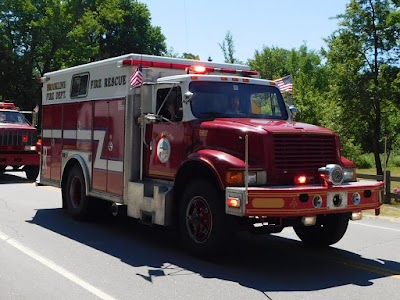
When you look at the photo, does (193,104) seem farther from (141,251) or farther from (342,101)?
(342,101)

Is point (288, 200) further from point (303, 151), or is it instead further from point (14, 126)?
point (14, 126)

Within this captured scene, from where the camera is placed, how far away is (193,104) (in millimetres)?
7523

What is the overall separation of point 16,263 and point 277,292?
130 inches

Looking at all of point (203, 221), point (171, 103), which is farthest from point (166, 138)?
point (203, 221)

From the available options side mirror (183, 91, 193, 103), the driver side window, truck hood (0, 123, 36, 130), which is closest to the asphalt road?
the driver side window

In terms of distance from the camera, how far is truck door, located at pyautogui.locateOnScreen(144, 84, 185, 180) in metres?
7.58

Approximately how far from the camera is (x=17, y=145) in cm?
1752

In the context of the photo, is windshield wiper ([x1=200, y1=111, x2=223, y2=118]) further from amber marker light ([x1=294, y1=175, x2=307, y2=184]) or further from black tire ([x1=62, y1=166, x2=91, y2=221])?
black tire ([x1=62, y1=166, x2=91, y2=221])

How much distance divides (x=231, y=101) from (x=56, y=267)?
3327 mm

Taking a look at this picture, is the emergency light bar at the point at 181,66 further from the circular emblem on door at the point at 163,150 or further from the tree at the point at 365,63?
the tree at the point at 365,63

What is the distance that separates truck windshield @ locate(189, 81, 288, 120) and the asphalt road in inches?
77.4

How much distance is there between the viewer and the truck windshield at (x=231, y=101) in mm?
7551

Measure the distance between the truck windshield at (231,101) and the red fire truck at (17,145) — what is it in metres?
11.5

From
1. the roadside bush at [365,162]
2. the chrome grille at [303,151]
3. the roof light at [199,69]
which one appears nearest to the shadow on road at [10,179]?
the roof light at [199,69]
